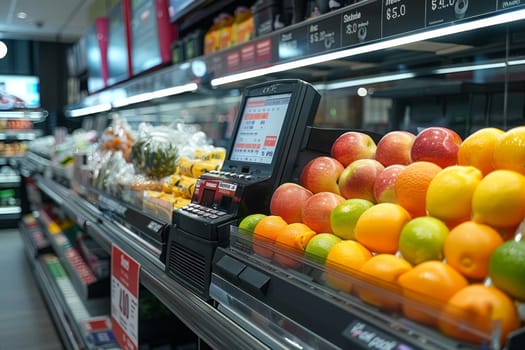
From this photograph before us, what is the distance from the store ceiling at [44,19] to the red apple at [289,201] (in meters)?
6.86

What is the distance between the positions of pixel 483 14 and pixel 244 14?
1.95 m

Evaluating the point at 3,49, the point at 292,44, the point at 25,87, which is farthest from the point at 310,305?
the point at 25,87

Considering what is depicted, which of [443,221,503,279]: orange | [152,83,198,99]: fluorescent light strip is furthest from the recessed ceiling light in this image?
[443,221,503,279]: orange

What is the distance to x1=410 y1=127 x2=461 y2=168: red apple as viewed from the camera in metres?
1.03

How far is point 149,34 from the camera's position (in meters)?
4.48

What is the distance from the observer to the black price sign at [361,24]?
4.79ft

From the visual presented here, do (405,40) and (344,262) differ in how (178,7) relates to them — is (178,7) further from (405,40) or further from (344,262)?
(344,262)

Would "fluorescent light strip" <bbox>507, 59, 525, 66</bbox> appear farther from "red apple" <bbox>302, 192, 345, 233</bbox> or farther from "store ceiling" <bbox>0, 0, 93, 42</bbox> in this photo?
"store ceiling" <bbox>0, 0, 93, 42</bbox>

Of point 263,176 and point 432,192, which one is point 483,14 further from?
point 263,176

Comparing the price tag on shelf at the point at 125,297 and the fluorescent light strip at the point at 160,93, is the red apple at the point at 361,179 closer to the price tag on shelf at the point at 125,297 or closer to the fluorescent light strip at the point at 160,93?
the price tag on shelf at the point at 125,297

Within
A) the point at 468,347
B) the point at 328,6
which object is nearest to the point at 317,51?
the point at 328,6

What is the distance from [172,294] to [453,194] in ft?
2.63

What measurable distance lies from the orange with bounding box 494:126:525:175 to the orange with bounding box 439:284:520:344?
0.25 metres

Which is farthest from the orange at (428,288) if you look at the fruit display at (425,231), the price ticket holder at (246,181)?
the price ticket holder at (246,181)
